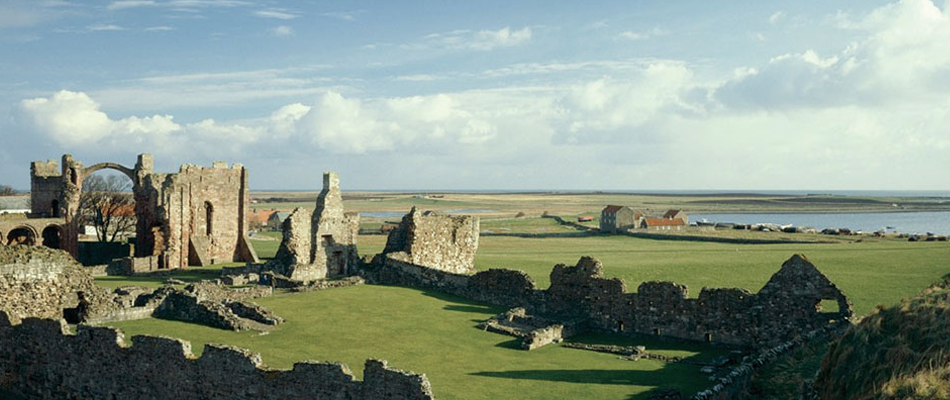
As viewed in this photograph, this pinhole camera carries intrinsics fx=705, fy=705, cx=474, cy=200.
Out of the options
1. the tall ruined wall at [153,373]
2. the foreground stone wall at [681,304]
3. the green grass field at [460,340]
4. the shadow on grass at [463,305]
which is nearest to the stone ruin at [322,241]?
the green grass field at [460,340]

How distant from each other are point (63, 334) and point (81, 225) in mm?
49764

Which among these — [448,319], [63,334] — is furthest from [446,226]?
[63,334]

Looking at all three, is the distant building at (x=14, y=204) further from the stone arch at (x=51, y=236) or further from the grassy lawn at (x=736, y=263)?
the grassy lawn at (x=736, y=263)

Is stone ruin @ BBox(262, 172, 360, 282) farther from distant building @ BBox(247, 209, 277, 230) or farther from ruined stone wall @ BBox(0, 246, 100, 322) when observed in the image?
distant building @ BBox(247, 209, 277, 230)

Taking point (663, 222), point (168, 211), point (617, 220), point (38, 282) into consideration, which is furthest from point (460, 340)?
point (663, 222)

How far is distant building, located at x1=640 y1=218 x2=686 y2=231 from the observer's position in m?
94.9

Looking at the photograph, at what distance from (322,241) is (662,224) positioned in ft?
229

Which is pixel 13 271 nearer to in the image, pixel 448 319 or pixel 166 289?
pixel 166 289

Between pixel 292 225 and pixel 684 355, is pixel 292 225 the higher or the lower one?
the higher one

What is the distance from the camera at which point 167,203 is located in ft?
139

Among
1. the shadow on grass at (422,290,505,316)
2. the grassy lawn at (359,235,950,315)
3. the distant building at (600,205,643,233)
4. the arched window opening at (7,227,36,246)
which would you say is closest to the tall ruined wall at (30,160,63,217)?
the arched window opening at (7,227,36,246)

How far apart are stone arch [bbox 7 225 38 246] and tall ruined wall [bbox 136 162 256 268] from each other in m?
6.66

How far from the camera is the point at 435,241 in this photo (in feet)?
122

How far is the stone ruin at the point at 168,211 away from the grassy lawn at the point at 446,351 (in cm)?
1925
